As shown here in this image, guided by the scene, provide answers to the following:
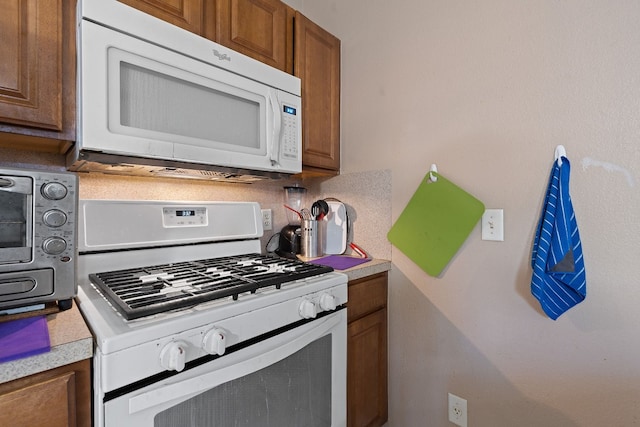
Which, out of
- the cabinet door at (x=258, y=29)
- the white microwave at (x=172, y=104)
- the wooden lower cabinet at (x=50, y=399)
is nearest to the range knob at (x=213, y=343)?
the wooden lower cabinet at (x=50, y=399)

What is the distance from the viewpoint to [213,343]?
0.72 m

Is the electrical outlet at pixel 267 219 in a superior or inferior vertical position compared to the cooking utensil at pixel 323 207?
inferior

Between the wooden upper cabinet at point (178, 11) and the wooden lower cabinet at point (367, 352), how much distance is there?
1.14m

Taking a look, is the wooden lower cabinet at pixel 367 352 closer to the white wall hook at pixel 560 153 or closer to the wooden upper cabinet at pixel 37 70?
the white wall hook at pixel 560 153

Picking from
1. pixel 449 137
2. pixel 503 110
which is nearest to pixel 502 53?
pixel 503 110

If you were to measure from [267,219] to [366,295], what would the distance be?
2.23 ft

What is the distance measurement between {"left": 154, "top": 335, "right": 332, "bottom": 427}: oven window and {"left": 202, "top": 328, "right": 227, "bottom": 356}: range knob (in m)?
0.12

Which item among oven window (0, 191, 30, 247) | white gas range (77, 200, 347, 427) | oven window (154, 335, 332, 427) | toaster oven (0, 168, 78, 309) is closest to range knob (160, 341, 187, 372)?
white gas range (77, 200, 347, 427)

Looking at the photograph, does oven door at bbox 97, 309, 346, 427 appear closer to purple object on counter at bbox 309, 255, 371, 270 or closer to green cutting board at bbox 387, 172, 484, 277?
purple object on counter at bbox 309, 255, 371, 270

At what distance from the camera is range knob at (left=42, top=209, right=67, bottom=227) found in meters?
0.72

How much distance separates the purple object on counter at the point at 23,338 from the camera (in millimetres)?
549

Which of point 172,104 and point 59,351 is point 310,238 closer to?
point 172,104

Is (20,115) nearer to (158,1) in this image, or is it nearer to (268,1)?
(158,1)

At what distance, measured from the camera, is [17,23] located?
0.79 m
